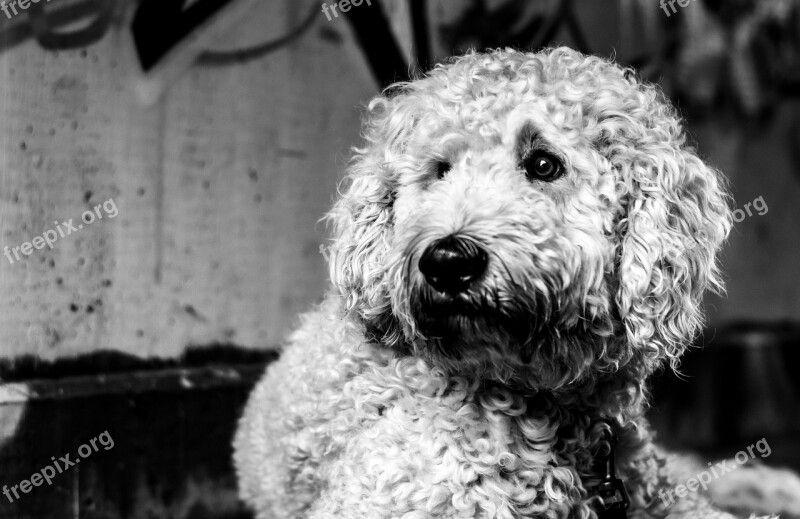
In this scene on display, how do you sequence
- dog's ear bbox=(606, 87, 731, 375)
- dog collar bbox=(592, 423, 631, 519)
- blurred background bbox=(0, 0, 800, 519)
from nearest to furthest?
1. dog's ear bbox=(606, 87, 731, 375)
2. dog collar bbox=(592, 423, 631, 519)
3. blurred background bbox=(0, 0, 800, 519)

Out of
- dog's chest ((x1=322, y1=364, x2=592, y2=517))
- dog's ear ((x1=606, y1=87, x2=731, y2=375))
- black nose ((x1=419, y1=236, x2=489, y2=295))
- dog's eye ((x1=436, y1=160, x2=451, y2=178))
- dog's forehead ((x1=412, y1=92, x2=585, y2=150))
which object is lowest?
dog's chest ((x1=322, y1=364, x2=592, y2=517))

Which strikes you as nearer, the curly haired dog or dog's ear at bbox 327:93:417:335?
the curly haired dog

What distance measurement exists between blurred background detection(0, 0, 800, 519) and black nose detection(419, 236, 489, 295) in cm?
129

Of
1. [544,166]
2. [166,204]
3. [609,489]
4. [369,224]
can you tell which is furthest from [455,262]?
[166,204]

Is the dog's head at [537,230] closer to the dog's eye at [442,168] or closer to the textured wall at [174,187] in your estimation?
the dog's eye at [442,168]

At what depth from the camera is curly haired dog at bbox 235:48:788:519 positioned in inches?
77.4

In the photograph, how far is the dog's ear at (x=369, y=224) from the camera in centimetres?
230

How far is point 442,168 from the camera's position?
2275 mm

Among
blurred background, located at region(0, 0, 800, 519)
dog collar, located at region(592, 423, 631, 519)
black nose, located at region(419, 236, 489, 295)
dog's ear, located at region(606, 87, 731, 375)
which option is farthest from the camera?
blurred background, located at region(0, 0, 800, 519)

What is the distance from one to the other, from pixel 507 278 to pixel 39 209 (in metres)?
2.22

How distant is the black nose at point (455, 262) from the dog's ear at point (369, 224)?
1.21ft

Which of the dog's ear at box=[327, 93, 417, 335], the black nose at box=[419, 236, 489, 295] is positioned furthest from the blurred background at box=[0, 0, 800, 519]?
the black nose at box=[419, 236, 489, 295]

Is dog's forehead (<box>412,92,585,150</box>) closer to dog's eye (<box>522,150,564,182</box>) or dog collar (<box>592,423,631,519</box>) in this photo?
dog's eye (<box>522,150,564,182</box>)

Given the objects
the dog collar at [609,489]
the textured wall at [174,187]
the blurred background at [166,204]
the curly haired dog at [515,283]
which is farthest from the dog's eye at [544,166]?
the textured wall at [174,187]
